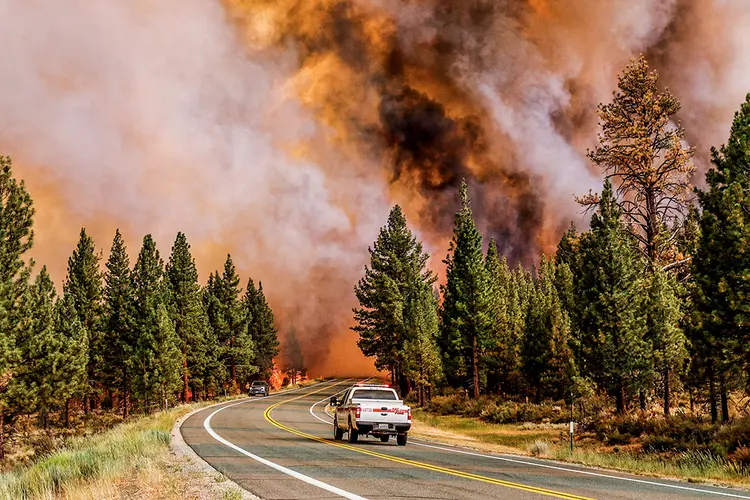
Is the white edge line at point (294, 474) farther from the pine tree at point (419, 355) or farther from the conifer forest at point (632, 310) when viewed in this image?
the pine tree at point (419, 355)

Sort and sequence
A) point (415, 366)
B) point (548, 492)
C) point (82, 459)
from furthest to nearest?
1. point (415, 366)
2. point (82, 459)
3. point (548, 492)

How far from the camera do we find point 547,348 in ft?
163

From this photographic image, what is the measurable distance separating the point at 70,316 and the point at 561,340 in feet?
151

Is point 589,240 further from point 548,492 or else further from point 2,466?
point 2,466

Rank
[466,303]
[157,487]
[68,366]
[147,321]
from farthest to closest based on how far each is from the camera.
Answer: [147,321] < [466,303] < [68,366] < [157,487]

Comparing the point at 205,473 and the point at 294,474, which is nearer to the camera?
the point at 294,474

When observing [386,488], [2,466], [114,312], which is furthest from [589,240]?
[114,312]

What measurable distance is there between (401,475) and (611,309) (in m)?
23.4

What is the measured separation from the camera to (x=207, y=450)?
1898 cm

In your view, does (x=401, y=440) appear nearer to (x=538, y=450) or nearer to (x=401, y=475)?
(x=538, y=450)

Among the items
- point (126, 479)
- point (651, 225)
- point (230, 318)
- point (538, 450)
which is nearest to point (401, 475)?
point (126, 479)

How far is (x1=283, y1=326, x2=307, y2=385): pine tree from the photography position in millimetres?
153375

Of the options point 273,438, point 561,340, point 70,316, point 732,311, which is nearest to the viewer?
point 732,311

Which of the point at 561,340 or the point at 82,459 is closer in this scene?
the point at 82,459
